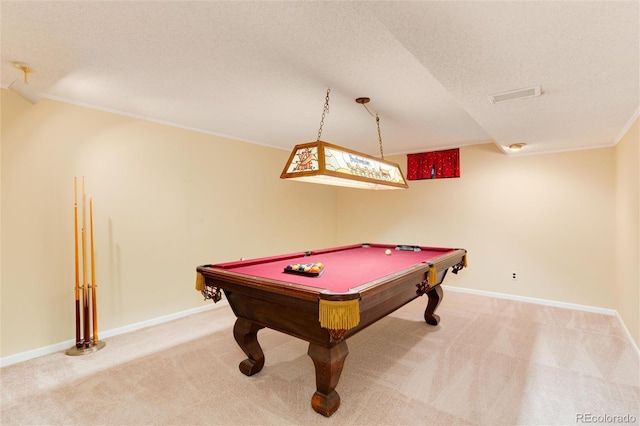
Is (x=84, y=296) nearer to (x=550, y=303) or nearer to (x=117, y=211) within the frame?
(x=117, y=211)

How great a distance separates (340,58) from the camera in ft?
7.14

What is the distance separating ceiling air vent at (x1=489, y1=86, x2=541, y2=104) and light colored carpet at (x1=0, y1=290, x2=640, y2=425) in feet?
6.99

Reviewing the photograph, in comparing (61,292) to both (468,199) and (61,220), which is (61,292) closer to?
(61,220)

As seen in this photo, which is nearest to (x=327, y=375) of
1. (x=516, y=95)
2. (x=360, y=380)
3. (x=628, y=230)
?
(x=360, y=380)

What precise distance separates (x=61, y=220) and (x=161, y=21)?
2.27 metres

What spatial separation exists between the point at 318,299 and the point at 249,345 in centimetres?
105

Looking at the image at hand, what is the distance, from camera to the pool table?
1753mm

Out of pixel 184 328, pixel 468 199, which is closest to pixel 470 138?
pixel 468 199

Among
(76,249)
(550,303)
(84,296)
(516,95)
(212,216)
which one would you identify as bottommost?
(550,303)

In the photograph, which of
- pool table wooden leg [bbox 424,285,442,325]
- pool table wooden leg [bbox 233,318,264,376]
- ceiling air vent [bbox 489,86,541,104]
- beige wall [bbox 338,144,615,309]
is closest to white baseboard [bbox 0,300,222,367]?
pool table wooden leg [bbox 233,318,264,376]

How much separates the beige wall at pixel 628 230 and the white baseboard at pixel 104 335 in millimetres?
4589

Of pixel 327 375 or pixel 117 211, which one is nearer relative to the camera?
pixel 327 375

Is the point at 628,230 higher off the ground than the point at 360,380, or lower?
higher

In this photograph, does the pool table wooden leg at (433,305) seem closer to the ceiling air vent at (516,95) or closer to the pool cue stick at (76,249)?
the ceiling air vent at (516,95)
